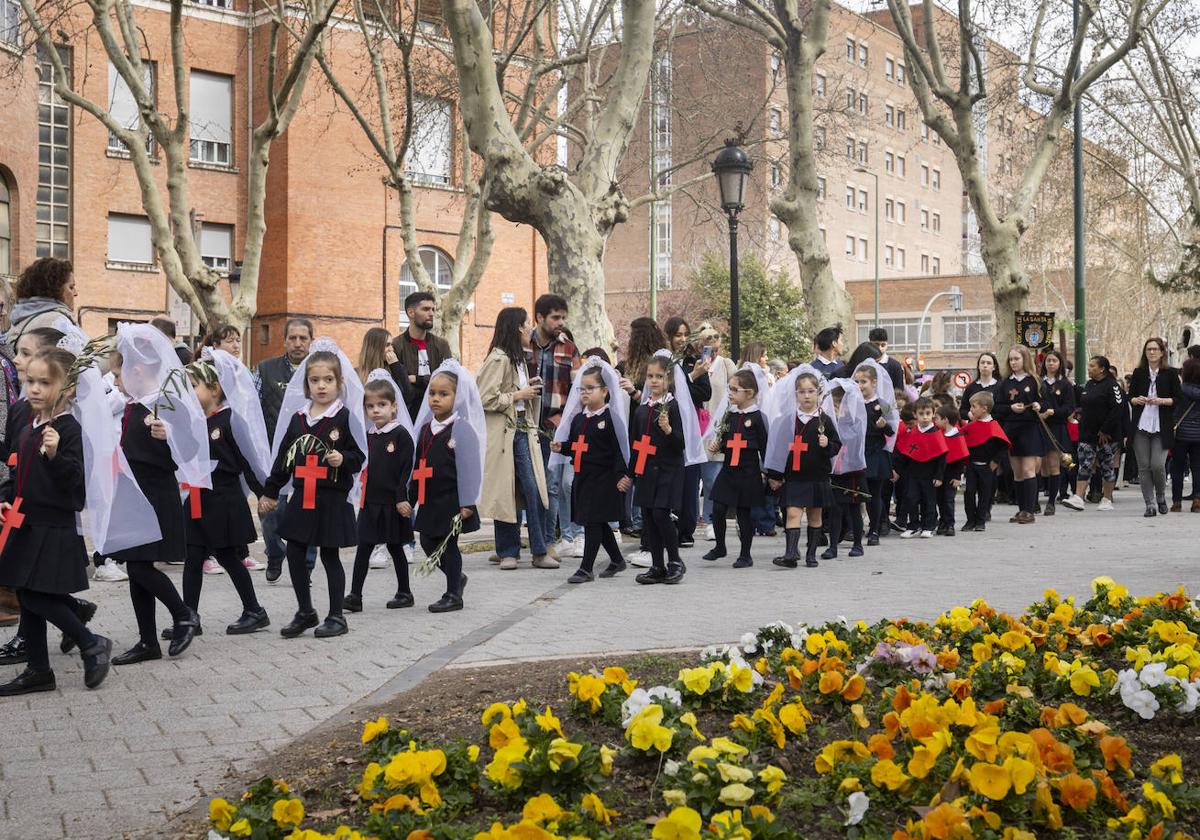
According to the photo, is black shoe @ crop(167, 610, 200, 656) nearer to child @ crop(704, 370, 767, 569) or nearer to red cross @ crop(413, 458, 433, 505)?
red cross @ crop(413, 458, 433, 505)

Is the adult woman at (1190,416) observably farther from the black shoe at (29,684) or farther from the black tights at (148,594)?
the black shoe at (29,684)

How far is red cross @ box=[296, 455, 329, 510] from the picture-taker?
8.37 m

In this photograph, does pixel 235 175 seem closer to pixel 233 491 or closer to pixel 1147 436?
pixel 1147 436

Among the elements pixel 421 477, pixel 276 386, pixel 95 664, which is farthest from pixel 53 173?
pixel 95 664

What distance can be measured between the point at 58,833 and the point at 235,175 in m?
35.6

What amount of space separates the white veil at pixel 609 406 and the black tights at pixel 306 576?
9.96 ft

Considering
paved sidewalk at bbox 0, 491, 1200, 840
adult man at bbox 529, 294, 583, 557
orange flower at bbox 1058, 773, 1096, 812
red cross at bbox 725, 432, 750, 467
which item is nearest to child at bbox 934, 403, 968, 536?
paved sidewalk at bbox 0, 491, 1200, 840

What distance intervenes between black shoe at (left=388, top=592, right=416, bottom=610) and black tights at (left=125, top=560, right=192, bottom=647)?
2.05 meters

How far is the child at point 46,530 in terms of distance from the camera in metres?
6.70

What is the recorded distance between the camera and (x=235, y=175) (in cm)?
3831

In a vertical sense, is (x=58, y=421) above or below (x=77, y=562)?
above

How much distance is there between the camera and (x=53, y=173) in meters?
35.3

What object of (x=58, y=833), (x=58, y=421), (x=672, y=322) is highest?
(x=672, y=322)

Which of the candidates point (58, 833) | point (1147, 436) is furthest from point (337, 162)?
point (58, 833)
